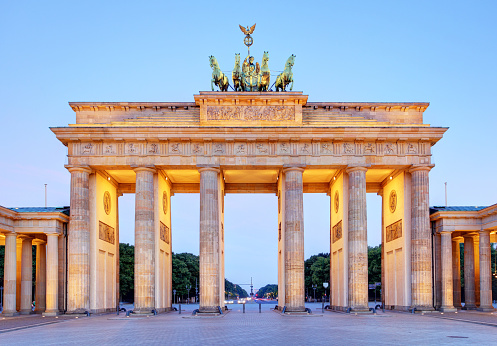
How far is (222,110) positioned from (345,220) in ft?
46.8

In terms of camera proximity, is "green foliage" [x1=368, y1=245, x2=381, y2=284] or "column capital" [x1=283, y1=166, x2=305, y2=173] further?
"green foliage" [x1=368, y1=245, x2=381, y2=284]

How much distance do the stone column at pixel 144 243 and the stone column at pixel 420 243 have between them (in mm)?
21494

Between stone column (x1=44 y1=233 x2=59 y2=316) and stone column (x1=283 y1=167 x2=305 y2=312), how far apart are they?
61.6 ft

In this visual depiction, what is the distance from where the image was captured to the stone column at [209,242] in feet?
154

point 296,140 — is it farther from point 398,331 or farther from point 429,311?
point 398,331

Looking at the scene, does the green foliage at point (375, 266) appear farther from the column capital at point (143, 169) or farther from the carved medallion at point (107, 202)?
the column capital at point (143, 169)

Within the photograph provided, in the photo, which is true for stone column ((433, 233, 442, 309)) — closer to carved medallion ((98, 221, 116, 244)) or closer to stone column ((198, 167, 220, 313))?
stone column ((198, 167, 220, 313))

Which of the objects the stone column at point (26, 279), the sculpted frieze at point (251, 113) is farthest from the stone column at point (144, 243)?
the stone column at point (26, 279)

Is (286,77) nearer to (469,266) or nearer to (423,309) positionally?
(423,309)

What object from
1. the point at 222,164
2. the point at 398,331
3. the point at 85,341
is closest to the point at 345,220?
the point at 222,164

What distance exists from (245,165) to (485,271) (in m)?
21.8

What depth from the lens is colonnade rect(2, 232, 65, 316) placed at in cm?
4678

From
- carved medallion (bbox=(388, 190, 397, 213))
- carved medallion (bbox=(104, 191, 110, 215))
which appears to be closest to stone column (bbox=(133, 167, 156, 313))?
carved medallion (bbox=(104, 191, 110, 215))

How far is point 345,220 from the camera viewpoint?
165 feet
